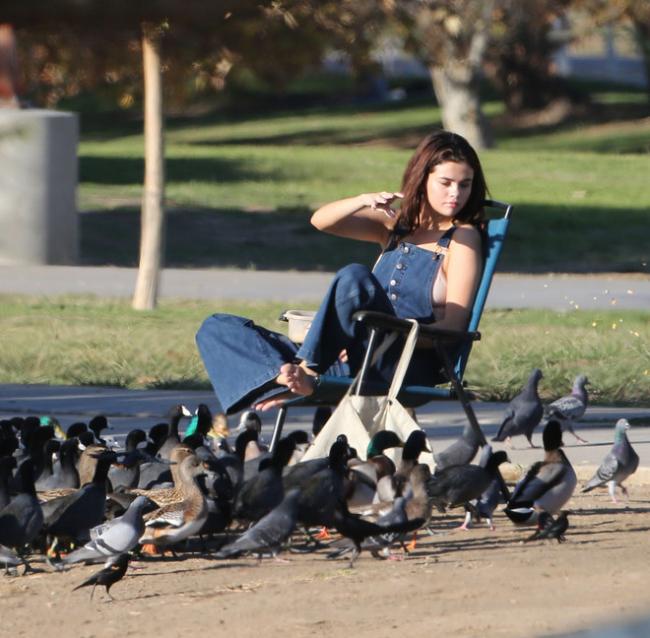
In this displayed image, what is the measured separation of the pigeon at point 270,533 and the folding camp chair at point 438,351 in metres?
0.81

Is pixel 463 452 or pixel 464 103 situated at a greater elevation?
pixel 463 452

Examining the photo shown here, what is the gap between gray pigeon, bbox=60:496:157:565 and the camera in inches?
214

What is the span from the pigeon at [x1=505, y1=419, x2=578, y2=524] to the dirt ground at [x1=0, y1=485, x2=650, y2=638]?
0.13 metres

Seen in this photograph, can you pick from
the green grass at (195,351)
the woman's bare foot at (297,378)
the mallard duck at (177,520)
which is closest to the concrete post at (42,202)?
the green grass at (195,351)

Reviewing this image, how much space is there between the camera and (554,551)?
595cm

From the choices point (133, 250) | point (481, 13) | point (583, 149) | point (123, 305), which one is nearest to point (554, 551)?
point (123, 305)

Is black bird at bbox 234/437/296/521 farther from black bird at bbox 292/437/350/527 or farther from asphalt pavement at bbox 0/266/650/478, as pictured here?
asphalt pavement at bbox 0/266/650/478

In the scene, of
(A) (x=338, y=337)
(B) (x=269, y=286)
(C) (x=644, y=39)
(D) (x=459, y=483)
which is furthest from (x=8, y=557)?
(C) (x=644, y=39)

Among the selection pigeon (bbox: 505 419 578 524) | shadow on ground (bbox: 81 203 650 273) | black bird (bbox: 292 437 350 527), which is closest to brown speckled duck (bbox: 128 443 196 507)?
black bird (bbox: 292 437 350 527)

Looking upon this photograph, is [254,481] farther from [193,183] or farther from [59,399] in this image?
[193,183]

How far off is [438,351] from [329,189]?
73.9ft

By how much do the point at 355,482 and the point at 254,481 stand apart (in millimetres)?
448

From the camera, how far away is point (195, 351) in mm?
11203

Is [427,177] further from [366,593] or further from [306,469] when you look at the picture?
[366,593]
